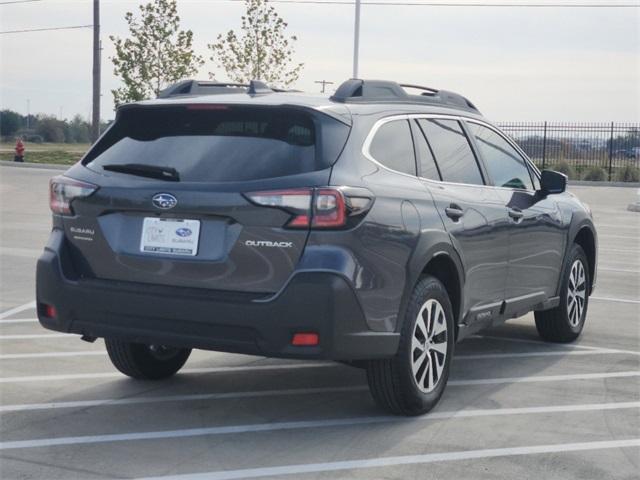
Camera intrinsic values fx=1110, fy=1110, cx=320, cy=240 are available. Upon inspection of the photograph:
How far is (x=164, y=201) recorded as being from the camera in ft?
18.2

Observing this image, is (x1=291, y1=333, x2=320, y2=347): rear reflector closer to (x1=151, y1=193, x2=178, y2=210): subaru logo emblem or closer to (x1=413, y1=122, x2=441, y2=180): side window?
(x1=151, y1=193, x2=178, y2=210): subaru logo emblem

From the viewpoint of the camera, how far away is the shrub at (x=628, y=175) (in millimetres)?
39062

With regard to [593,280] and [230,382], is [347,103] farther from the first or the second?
[593,280]

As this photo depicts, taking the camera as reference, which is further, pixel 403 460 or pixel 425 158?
pixel 425 158

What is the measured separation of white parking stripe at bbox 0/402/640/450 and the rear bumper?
0.49 meters

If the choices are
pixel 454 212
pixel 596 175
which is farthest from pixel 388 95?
pixel 596 175

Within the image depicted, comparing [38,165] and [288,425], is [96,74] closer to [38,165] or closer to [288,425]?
[38,165]

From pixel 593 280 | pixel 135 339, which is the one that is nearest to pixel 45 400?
pixel 135 339

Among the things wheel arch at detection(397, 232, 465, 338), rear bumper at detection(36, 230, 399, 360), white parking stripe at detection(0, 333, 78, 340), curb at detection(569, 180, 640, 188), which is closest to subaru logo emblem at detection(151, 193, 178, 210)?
rear bumper at detection(36, 230, 399, 360)

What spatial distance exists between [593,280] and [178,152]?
4.43 m

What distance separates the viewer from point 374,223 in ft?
18.2

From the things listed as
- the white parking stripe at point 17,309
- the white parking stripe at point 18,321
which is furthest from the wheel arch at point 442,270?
the white parking stripe at point 17,309

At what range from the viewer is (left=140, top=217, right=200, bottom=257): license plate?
5492 millimetres

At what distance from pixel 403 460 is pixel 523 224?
2.67 m
